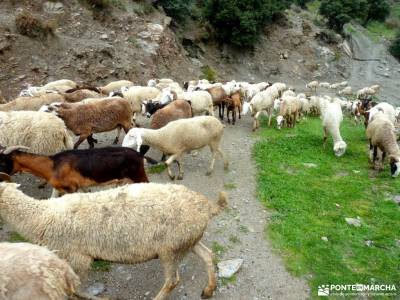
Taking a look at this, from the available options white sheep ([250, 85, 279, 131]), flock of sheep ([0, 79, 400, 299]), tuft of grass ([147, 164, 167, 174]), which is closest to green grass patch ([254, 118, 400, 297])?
flock of sheep ([0, 79, 400, 299])

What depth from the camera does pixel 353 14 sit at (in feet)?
153

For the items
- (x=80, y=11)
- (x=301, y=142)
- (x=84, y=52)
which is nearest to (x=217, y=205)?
(x=301, y=142)

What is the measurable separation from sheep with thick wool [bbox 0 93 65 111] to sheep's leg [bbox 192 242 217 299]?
Result: 826 cm

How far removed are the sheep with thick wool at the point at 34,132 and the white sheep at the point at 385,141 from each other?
8.95 m

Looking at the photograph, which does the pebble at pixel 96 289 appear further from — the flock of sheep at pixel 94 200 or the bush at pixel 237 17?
the bush at pixel 237 17

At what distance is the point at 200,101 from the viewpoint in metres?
14.2

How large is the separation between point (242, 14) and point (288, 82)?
298 inches

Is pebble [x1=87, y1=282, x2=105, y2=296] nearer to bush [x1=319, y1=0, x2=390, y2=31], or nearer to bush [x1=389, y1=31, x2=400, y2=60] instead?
bush [x1=319, y1=0, x2=390, y2=31]

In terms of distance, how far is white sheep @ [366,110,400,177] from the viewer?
1085 cm

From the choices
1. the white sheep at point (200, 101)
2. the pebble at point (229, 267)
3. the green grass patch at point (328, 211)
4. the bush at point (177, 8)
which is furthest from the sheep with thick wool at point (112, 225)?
the bush at point (177, 8)

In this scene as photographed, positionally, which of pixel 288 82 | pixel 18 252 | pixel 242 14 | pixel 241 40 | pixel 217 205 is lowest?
pixel 288 82

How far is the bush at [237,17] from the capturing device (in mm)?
33562

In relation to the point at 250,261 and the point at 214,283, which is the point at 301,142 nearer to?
the point at 250,261

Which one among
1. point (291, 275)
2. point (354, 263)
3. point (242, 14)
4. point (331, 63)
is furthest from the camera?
point (331, 63)
